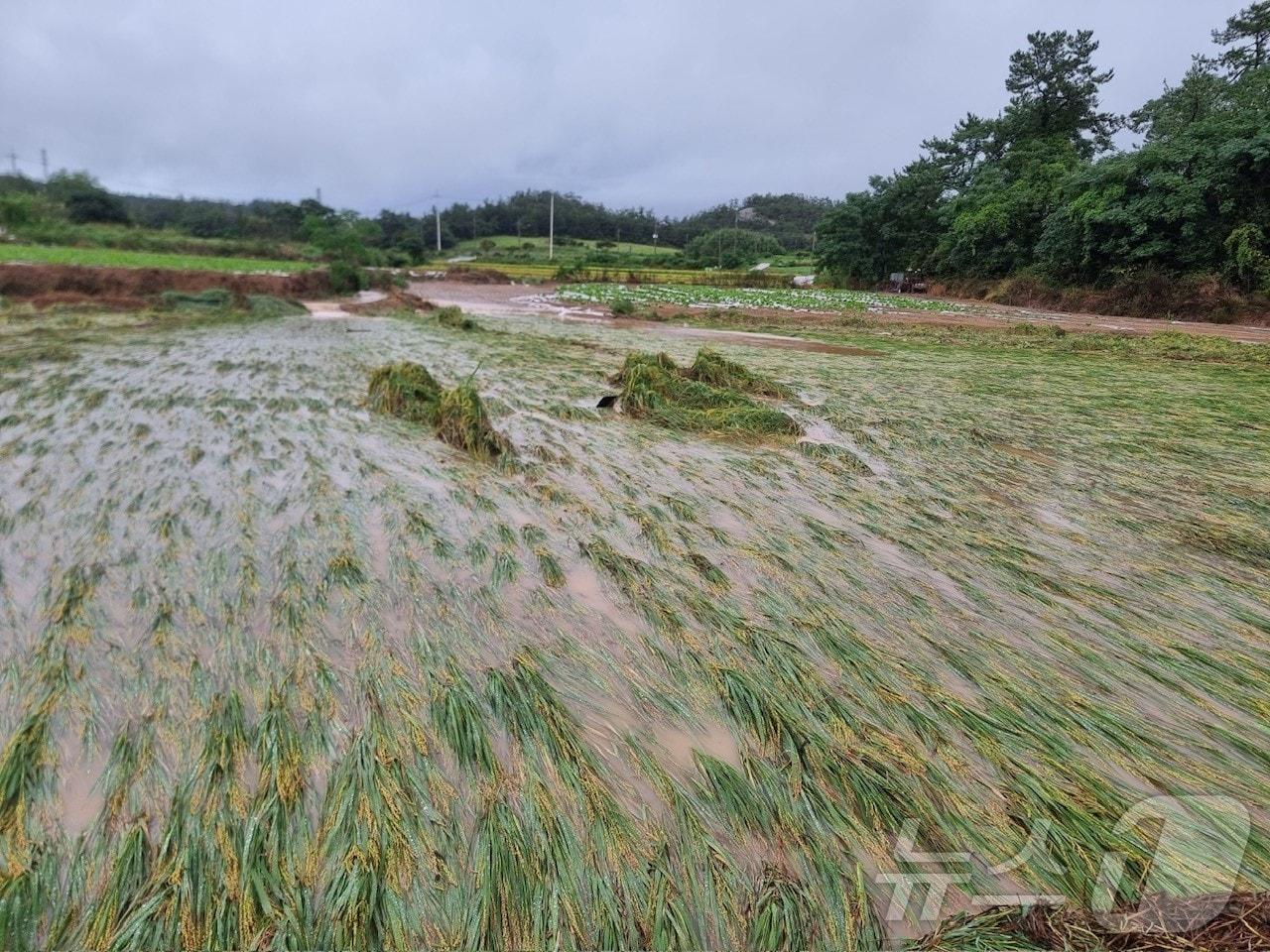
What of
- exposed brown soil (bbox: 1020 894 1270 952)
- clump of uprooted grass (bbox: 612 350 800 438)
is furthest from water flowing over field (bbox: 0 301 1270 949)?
clump of uprooted grass (bbox: 612 350 800 438)

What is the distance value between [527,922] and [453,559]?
239 centimetres

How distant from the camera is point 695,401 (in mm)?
7887

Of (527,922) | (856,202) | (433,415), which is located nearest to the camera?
(527,922)

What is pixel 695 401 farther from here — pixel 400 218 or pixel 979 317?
pixel 400 218

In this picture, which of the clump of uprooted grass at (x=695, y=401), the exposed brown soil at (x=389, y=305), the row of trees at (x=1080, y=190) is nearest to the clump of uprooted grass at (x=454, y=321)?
the exposed brown soil at (x=389, y=305)

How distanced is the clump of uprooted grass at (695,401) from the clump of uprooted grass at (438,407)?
2.10 meters

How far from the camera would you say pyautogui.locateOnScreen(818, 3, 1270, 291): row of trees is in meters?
22.4

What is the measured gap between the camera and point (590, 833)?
6.30 feet

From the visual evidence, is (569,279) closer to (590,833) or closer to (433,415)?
(433,415)

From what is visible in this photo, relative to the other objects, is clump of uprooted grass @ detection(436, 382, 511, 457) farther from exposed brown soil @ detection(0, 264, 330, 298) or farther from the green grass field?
the green grass field

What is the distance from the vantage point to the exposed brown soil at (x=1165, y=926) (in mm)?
1520

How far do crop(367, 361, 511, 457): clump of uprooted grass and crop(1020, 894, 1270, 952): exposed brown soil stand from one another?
512 centimetres

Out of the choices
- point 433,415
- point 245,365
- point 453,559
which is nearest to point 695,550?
point 453,559

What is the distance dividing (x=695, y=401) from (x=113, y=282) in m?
19.6
